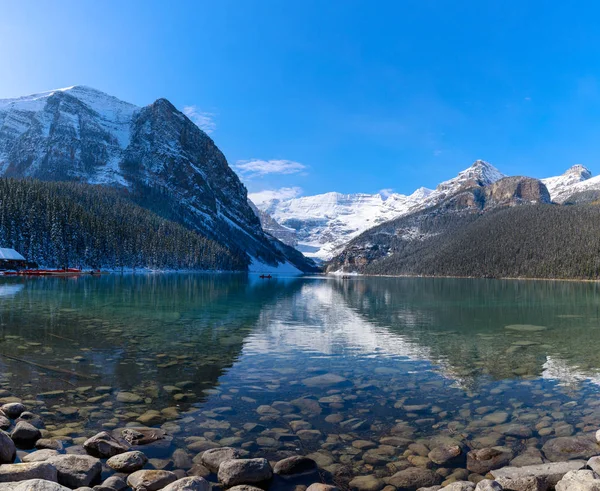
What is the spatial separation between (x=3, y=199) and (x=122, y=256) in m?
41.1

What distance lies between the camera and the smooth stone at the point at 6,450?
8992 mm

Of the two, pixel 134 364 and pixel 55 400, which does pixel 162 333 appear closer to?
pixel 134 364

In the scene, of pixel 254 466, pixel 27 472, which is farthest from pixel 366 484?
pixel 27 472

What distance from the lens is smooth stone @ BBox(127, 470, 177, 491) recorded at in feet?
27.1

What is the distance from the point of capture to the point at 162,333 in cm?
2855

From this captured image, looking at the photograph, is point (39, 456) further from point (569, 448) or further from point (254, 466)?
point (569, 448)

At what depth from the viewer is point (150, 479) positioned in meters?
8.44

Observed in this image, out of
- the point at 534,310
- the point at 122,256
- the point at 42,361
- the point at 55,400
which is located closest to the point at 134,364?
the point at 42,361

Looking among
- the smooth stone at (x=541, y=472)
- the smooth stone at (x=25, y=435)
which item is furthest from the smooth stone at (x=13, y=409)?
the smooth stone at (x=541, y=472)

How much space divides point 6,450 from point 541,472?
1175 cm

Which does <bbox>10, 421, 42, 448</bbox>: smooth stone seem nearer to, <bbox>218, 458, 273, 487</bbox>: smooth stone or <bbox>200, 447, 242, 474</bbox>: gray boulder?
<bbox>200, 447, 242, 474</bbox>: gray boulder

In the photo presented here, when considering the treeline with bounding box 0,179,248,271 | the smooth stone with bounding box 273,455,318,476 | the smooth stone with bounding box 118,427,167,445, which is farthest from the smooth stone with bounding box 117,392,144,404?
the treeline with bounding box 0,179,248,271

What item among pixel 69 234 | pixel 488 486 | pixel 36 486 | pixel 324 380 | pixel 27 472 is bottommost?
pixel 324 380

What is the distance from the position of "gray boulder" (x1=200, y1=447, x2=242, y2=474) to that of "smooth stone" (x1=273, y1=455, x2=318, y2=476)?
114 cm
